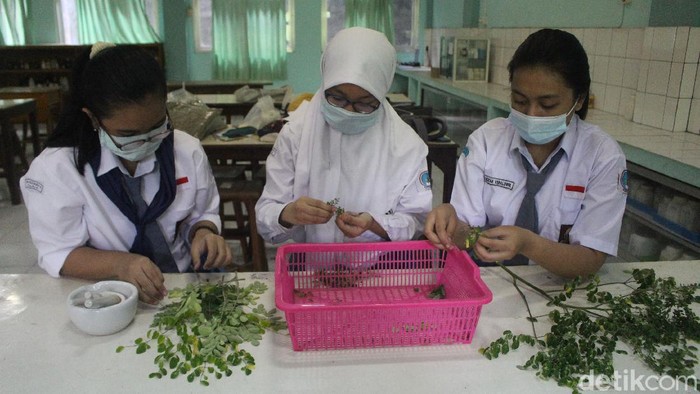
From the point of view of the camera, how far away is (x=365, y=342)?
1.05 metres

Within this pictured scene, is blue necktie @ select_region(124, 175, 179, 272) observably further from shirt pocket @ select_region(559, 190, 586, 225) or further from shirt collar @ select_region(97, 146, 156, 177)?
shirt pocket @ select_region(559, 190, 586, 225)

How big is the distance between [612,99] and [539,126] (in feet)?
7.94

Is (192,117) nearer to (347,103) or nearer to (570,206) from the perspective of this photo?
(347,103)

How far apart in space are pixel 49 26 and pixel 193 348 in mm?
9145

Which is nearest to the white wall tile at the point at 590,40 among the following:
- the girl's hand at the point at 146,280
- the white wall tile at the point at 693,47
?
the white wall tile at the point at 693,47

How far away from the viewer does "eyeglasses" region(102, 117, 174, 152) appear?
4.31ft

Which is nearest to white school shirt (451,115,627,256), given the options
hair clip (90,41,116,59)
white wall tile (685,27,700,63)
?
hair clip (90,41,116,59)

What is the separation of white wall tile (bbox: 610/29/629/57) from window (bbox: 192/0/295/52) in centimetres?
621

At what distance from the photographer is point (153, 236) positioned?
147 cm

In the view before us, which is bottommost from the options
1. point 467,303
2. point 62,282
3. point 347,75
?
point 62,282

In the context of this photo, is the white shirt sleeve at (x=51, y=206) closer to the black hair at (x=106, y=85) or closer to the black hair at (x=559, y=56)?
the black hair at (x=106, y=85)

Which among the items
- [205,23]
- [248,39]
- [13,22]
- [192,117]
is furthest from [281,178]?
[13,22]

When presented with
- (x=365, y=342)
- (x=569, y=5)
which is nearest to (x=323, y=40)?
(x=569, y=5)

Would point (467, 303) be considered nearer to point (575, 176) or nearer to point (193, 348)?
point (193, 348)
